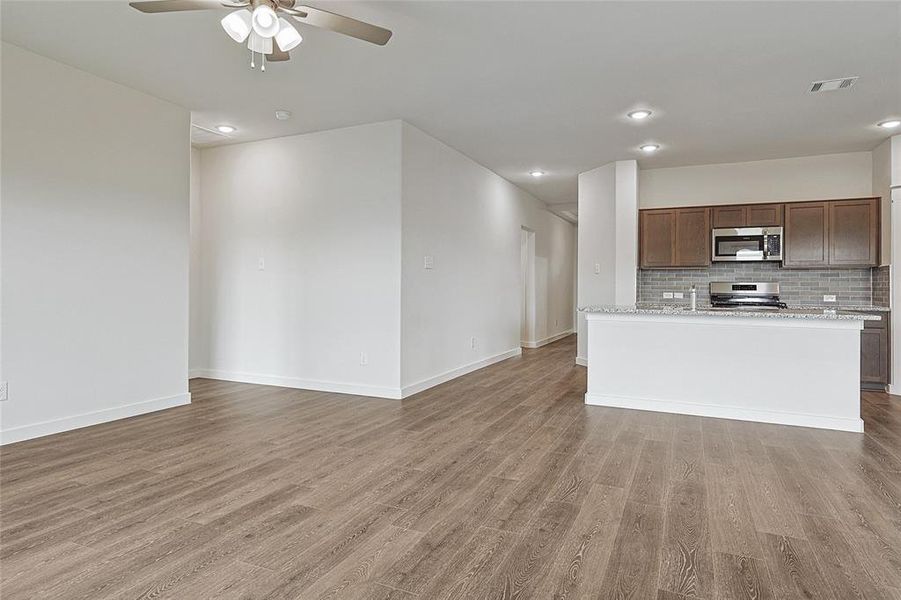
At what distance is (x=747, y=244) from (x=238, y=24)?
19.7 ft

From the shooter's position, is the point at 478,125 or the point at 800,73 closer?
the point at 800,73

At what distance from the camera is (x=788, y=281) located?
6.24m

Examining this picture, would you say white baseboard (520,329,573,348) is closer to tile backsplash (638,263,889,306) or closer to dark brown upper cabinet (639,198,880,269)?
tile backsplash (638,263,889,306)

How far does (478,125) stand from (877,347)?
4.89 meters

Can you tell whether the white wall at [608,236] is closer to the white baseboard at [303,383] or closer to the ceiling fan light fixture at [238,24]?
the white baseboard at [303,383]

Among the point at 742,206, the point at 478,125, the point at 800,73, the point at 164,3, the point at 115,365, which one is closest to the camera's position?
the point at 164,3

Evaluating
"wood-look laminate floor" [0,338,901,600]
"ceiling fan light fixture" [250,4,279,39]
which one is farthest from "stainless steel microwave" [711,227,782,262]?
"ceiling fan light fixture" [250,4,279,39]

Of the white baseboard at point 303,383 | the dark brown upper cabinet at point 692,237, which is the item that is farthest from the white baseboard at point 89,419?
the dark brown upper cabinet at point 692,237

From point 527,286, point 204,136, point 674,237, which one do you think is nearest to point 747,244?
point 674,237

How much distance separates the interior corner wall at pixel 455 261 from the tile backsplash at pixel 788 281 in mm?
2000

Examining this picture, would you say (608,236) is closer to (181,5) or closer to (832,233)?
(832,233)

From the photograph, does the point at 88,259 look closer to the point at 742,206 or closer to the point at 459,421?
the point at 459,421

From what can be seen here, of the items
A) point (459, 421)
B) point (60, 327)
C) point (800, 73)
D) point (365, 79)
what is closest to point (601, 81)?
point (800, 73)

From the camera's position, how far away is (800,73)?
12.2ft
